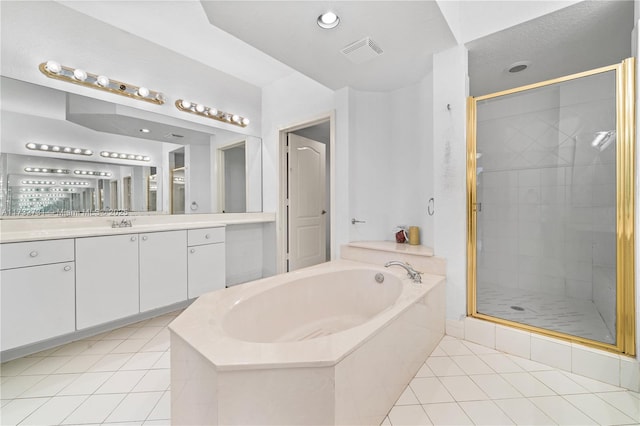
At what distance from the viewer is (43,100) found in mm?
1831

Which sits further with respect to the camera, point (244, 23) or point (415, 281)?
point (415, 281)

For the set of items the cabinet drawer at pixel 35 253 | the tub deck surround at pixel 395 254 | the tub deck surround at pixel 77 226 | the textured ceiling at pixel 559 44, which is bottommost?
the tub deck surround at pixel 395 254

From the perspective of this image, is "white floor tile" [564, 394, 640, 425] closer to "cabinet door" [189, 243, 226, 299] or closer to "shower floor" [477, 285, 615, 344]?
"shower floor" [477, 285, 615, 344]

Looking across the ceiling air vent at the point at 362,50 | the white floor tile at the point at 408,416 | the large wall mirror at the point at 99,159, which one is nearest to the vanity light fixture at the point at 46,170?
the large wall mirror at the point at 99,159

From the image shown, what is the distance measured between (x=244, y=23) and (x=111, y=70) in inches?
55.6

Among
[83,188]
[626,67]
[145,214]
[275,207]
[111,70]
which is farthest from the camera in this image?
[275,207]

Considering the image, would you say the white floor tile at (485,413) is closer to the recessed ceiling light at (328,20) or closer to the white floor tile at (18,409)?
the white floor tile at (18,409)

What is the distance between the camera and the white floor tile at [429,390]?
123 centimetres

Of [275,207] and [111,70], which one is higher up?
[111,70]

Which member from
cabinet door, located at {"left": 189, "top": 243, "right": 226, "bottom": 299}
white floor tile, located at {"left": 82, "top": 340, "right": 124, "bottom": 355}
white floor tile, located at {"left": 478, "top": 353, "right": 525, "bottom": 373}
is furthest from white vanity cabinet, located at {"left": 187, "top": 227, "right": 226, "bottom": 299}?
white floor tile, located at {"left": 478, "top": 353, "right": 525, "bottom": 373}

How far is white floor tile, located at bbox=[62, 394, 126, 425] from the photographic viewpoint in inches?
44.6

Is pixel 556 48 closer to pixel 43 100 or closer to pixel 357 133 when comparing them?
pixel 357 133

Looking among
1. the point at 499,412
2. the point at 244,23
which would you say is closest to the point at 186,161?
Result: the point at 244,23

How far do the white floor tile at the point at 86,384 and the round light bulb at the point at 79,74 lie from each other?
2.02 meters
